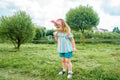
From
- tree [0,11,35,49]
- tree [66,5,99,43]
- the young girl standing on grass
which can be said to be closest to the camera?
the young girl standing on grass

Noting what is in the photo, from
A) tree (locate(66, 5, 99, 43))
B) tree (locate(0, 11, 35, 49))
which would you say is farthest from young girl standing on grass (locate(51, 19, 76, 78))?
tree (locate(66, 5, 99, 43))

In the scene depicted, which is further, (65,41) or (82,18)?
(82,18)

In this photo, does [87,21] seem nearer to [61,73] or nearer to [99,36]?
[99,36]

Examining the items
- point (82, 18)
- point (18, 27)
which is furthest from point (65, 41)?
point (82, 18)

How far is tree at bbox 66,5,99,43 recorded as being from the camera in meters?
26.9

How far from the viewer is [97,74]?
596 cm

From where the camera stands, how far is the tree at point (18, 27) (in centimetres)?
1673

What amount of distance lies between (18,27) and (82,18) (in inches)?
462

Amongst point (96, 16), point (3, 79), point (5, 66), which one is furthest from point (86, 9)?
point (3, 79)

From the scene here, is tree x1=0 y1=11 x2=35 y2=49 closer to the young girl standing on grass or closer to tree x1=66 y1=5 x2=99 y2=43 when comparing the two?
tree x1=66 y1=5 x2=99 y2=43

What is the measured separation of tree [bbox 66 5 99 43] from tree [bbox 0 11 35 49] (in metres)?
10.5

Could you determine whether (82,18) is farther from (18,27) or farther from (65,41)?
(65,41)

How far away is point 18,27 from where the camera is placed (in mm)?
16656

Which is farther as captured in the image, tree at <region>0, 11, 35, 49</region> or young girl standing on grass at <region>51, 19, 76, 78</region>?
tree at <region>0, 11, 35, 49</region>
